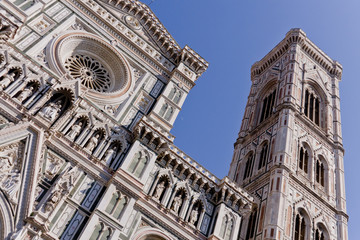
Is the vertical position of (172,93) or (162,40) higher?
(162,40)

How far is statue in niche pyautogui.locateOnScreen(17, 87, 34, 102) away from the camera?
1352cm

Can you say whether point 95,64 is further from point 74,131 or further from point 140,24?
point 74,131

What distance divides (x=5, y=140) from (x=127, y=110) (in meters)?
5.68

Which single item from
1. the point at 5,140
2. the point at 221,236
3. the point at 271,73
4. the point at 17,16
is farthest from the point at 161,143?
the point at 271,73

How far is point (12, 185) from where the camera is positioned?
11.5 meters

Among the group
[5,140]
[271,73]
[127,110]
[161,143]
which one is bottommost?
[5,140]

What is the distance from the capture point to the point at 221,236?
14.6 metres

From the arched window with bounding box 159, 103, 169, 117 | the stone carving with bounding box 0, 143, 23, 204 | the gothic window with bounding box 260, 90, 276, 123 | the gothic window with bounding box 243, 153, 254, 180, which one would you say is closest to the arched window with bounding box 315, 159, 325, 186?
the gothic window with bounding box 243, 153, 254, 180

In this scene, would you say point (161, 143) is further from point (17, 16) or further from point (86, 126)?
point (17, 16)

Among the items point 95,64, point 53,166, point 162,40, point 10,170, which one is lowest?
point 10,170

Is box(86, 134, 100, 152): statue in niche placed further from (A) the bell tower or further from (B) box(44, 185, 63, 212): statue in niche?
(A) the bell tower

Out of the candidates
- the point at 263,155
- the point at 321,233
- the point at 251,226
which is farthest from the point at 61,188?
the point at 263,155

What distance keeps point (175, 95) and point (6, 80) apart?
775 centimetres

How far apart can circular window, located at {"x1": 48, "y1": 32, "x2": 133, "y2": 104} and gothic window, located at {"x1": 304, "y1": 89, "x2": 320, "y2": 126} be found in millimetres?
13782
